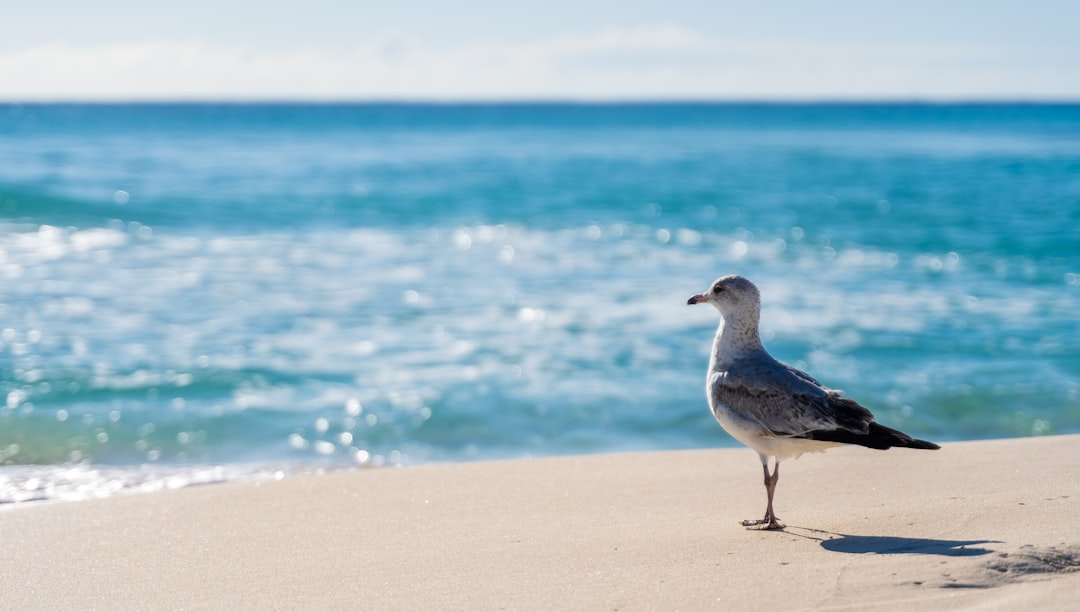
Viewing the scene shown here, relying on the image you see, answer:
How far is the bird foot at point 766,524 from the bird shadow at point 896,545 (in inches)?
5.8

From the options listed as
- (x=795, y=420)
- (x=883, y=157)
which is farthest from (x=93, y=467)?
(x=883, y=157)

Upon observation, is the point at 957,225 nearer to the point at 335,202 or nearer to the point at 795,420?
the point at 335,202

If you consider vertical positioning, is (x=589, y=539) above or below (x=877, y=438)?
below

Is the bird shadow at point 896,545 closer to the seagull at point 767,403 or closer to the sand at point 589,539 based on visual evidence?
the sand at point 589,539

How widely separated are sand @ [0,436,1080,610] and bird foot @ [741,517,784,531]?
0.08 meters

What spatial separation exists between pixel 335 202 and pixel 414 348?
1368 centimetres

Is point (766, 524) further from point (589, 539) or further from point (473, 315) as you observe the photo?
point (473, 315)

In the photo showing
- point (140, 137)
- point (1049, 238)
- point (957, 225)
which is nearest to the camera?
point (1049, 238)

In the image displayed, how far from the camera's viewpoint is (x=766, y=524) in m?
4.43

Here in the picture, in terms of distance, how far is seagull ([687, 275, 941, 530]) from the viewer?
13.6 feet

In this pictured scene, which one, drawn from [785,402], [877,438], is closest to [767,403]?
[785,402]

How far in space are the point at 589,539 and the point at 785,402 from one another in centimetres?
97

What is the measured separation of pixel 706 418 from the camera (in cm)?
843

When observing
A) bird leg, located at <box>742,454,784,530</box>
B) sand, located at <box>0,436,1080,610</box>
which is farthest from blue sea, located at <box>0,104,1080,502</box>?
bird leg, located at <box>742,454,784,530</box>
